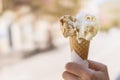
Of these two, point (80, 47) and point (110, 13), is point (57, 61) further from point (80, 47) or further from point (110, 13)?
point (80, 47)

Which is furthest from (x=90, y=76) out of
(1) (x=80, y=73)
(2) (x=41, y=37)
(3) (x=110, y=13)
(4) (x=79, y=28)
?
(3) (x=110, y=13)

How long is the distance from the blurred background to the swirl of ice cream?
919 millimetres

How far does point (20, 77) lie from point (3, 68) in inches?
4.7

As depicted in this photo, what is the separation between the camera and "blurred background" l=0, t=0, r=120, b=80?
170 cm

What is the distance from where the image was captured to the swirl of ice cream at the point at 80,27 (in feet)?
2.69

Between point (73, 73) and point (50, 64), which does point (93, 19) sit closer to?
point (73, 73)

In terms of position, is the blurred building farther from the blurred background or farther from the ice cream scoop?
the ice cream scoop

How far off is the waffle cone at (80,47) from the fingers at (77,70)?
0.06m

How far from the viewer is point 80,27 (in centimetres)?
83

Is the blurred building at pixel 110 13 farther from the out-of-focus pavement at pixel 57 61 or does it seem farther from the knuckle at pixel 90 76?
the knuckle at pixel 90 76

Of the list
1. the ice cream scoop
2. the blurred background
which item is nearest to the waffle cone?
the ice cream scoop

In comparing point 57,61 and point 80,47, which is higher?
point 80,47

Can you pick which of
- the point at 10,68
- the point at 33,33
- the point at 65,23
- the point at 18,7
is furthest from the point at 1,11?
the point at 65,23

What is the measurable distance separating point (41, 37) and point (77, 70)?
97 cm
